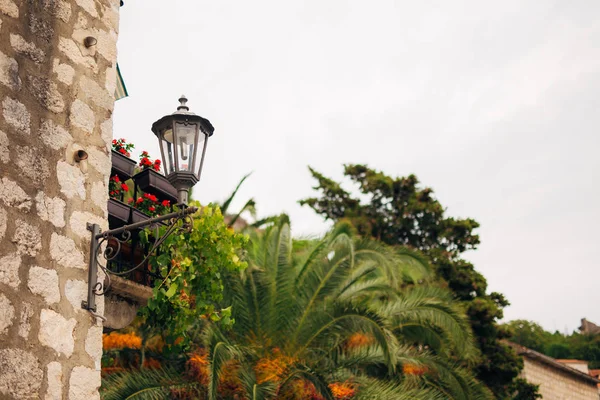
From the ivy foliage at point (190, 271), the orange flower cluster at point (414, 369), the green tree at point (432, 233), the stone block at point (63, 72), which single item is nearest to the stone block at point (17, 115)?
the stone block at point (63, 72)

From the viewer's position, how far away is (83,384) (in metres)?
4.61

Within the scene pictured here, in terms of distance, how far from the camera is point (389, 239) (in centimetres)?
2402

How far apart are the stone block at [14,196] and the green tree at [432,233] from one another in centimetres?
1646

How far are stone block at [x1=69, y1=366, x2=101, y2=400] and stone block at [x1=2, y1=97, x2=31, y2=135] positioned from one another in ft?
4.61

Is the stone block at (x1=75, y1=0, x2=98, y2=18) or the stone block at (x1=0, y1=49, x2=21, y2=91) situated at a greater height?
the stone block at (x1=75, y1=0, x2=98, y2=18)

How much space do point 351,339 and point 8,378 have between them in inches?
436

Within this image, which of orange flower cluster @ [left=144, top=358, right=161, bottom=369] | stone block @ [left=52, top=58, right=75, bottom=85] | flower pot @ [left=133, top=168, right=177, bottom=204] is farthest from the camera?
orange flower cluster @ [left=144, top=358, right=161, bottom=369]

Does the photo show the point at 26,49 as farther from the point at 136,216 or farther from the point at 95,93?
the point at 136,216

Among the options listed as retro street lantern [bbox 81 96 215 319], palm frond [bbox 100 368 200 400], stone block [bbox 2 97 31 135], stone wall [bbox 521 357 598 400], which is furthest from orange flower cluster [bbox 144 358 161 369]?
stone wall [bbox 521 357 598 400]

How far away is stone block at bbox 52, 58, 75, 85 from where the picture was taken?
16.2 feet

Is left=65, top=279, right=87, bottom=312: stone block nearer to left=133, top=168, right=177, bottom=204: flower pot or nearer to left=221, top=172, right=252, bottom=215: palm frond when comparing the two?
left=133, top=168, right=177, bottom=204: flower pot

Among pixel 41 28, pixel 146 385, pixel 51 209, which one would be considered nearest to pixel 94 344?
pixel 51 209

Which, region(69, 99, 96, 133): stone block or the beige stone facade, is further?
the beige stone facade

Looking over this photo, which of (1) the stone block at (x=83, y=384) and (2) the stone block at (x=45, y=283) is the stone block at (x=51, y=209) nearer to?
(2) the stone block at (x=45, y=283)
